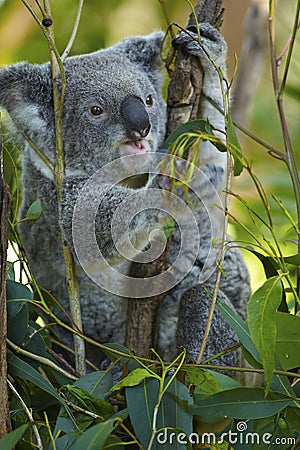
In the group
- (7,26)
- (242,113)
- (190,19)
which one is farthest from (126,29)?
(190,19)

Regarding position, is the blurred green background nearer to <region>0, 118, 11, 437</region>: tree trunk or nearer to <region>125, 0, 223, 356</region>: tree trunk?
<region>125, 0, 223, 356</region>: tree trunk

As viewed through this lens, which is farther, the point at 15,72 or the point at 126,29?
the point at 126,29

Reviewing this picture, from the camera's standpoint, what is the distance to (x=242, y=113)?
2.68 metres

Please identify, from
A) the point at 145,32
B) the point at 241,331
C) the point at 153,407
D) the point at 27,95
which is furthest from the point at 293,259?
the point at 145,32

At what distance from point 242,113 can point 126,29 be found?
0.93m

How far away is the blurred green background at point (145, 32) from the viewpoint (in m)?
2.46

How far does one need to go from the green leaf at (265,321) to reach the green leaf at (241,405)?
14 centimetres

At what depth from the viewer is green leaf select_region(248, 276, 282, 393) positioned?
3.32 feet

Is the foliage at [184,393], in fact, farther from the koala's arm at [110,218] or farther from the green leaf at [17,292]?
the koala's arm at [110,218]

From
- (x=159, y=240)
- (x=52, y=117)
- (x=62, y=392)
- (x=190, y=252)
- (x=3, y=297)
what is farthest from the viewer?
(x=190, y=252)

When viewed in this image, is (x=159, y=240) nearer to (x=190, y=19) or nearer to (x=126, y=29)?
(x=190, y=19)

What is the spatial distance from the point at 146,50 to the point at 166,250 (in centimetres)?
73

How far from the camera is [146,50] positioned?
2.10 m

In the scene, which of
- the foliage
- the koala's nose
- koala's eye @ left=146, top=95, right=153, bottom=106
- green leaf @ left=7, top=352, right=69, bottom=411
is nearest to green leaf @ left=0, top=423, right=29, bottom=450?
the foliage
